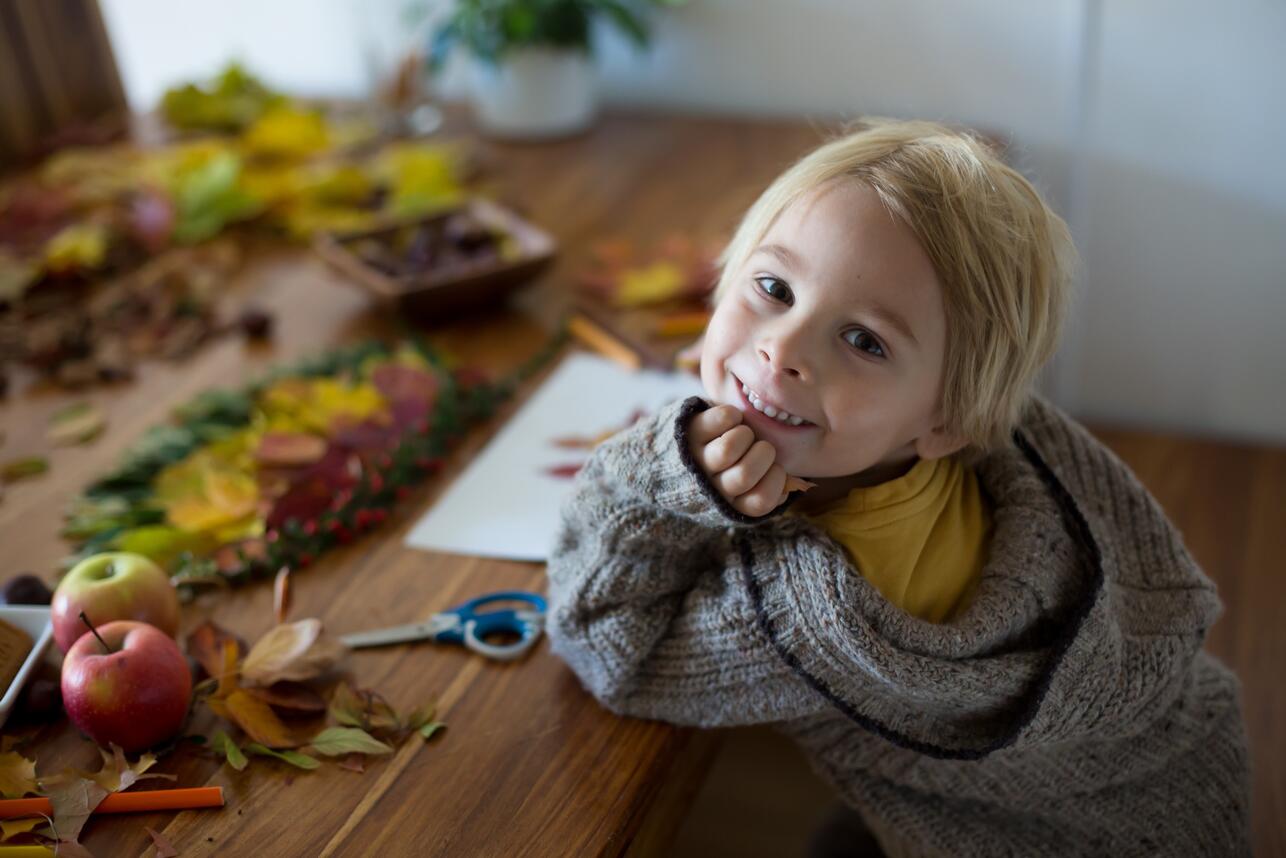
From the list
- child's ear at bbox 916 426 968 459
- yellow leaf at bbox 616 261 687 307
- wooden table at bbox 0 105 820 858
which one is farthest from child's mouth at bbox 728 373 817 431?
yellow leaf at bbox 616 261 687 307

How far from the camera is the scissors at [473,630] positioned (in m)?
0.96

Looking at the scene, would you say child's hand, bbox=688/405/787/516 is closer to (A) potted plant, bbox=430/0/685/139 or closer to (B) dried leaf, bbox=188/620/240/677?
(B) dried leaf, bbox=188/620/240/677

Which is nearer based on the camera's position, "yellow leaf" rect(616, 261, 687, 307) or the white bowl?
the white bowl

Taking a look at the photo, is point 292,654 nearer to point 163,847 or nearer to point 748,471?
point 163,847

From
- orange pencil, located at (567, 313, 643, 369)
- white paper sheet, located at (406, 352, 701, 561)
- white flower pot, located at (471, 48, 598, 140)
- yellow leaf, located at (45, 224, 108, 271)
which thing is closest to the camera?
white paper sheet, located at (406, 352, 701, 561)

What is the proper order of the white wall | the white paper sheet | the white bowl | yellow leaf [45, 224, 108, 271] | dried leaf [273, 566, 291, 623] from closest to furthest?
1. the white bowl
2. dried leaf [273, 566, 291, 623]
3. the white paper sheet
4. yellow leaf [45, 224, 108, 271]
5. the white wall

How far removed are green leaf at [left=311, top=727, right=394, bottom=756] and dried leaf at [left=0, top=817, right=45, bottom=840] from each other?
18 cm

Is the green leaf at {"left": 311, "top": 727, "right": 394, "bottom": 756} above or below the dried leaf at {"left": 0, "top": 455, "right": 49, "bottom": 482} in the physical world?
below

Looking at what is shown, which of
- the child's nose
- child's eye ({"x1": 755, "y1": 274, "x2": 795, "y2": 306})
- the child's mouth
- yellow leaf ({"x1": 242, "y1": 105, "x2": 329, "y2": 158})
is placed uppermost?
child's eye ({"x1": 755, "y1": 274, "x2": 795, "y2": 306})

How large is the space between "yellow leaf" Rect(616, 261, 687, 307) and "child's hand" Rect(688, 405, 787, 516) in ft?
2.13

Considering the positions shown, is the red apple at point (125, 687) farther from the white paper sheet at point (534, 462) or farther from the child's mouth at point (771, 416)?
the child's mouth at point (771, 416)

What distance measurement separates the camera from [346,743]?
2.83 ft

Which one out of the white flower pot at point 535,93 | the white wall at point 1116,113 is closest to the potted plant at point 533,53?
the white flower pot at point 535,93

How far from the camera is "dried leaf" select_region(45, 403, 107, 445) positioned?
1231mm
